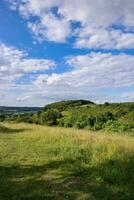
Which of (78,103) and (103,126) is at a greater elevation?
A: (78,103)

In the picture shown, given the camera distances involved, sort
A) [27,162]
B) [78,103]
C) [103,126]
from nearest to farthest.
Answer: [27,162]
[103,126]
[78,103]

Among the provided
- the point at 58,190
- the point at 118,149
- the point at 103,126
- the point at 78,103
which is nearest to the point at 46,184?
the point at 58,190

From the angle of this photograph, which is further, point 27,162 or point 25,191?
point 27,162

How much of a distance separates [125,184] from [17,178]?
299 cm

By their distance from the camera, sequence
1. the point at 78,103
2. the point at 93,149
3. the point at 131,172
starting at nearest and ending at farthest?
the point at 131,172, the point at 93,149, the point at 78,103

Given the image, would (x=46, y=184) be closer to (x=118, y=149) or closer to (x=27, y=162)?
(x=27, y=162)

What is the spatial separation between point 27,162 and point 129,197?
531 centimetres

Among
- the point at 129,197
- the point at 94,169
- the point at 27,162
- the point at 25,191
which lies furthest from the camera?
the point at 27,162

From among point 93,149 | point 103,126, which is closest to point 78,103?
point 103,126

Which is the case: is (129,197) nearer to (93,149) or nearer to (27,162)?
(27,162)

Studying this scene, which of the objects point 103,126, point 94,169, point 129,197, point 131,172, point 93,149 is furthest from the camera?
point 103,126

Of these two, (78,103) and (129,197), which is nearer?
(129,197)

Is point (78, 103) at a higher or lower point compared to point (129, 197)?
higher

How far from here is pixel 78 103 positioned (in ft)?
384
